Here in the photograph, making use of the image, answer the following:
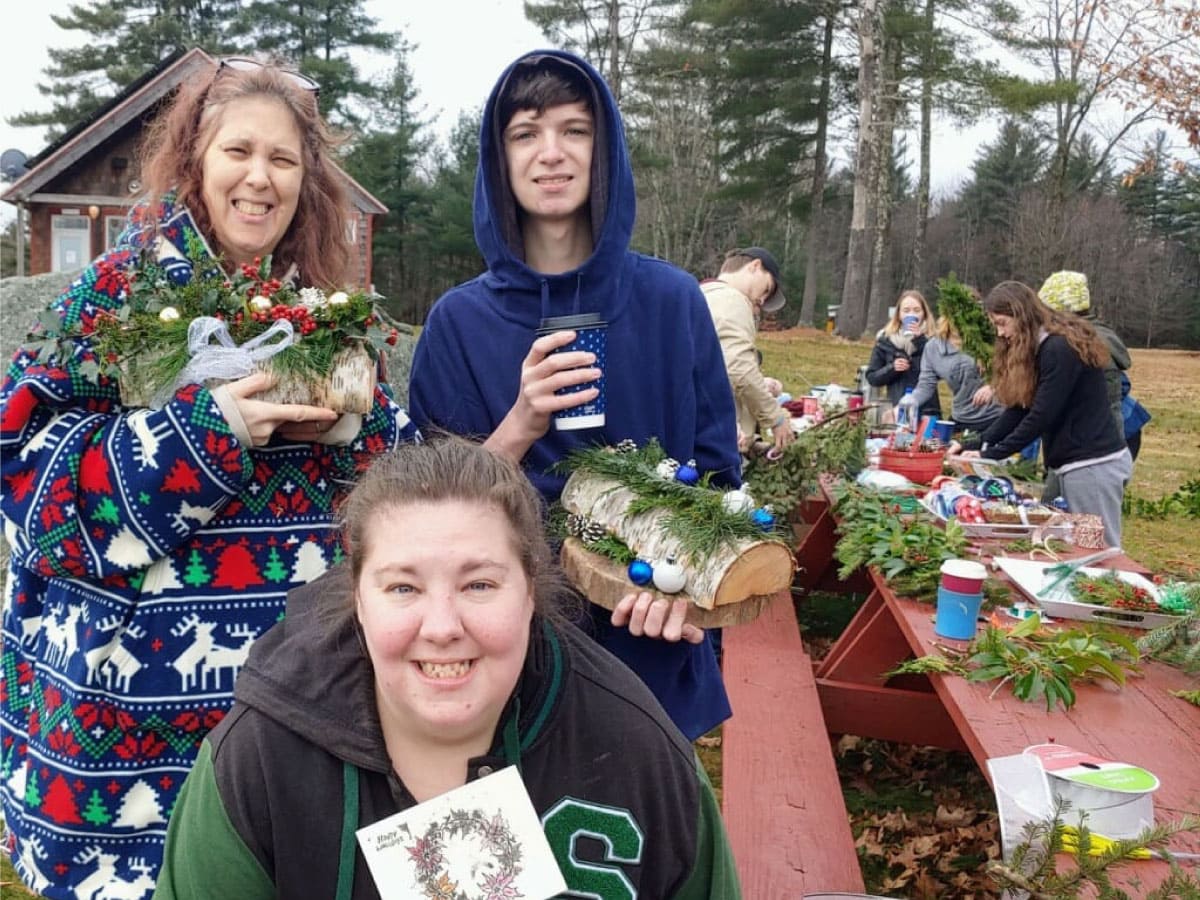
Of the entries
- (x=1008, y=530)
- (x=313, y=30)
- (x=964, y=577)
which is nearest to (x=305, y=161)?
(x=964, y=577)

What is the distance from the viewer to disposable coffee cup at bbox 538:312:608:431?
1.81 metres

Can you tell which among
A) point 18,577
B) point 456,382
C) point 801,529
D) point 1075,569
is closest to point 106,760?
point 18,577

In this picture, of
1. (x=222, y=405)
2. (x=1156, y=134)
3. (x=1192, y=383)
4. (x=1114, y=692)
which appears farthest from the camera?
(x=1156, y=134)

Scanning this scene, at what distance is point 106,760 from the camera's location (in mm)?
1622

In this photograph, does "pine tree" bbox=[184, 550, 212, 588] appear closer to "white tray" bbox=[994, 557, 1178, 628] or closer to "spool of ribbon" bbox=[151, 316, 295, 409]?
"spool of ribbon" bbox=[151, 316, 295, 409]

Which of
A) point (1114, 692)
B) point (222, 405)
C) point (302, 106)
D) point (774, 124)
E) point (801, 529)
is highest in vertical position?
point (774, 124)

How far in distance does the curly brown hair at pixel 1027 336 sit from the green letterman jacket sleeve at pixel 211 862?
16.0ft

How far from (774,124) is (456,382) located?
2637cm

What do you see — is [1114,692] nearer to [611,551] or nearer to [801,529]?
[611,551]

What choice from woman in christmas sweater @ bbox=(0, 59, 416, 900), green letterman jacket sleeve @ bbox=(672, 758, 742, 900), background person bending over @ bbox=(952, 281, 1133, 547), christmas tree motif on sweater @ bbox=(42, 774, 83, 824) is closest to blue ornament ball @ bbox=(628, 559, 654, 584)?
green letterman jacket sleeve @ bbox=(672, 758, 742, 900)

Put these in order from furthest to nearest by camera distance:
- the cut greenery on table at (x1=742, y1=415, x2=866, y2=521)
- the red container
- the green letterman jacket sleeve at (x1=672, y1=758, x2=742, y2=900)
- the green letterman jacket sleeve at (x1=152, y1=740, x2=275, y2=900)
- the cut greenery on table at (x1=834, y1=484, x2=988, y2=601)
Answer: the cut greenery on table at (x1=742, y1=415, x2=866, y2=521), the red container, the cut greenery on table at (x1=834, y1=484, x2=988, y2=601), the green letterman jacket sleeve at (x1=672, y1=758, x2=742, y2=900), the green letterman jacket sleeve at (x1=152, y1=740, x2=275, y2=900)

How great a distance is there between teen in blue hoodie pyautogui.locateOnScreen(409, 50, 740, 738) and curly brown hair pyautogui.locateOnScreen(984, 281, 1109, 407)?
12.6 ft

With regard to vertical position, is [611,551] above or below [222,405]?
below

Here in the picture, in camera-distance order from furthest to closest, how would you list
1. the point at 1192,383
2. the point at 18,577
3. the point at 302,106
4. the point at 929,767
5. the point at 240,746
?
the point at 1192,383 → the point at 929,767 → the point at 302,106 → the point at 18,577 → the point at 240,746
